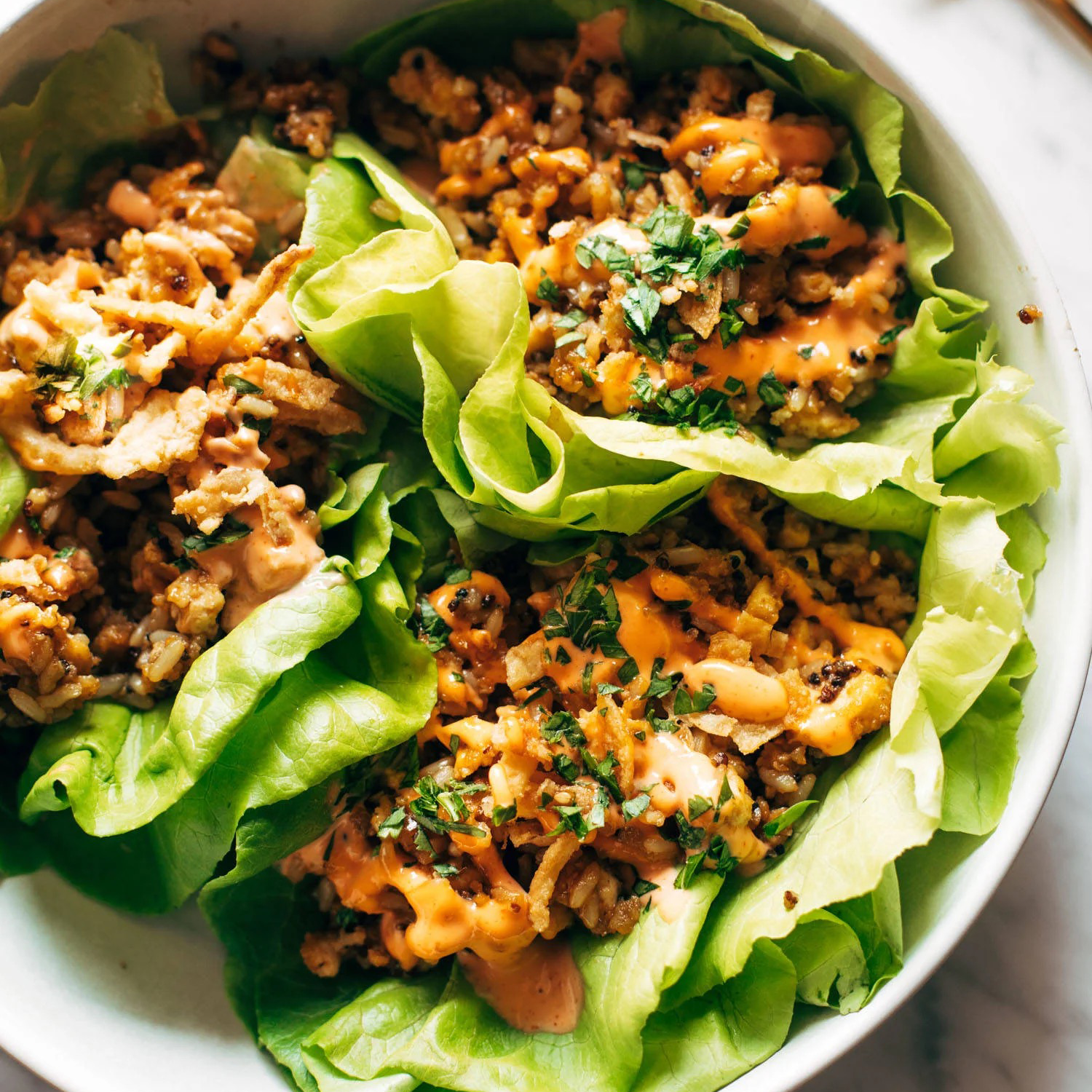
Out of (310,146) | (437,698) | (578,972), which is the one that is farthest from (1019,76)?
(578,972)

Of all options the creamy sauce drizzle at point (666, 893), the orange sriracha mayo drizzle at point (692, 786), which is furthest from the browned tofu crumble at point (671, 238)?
the creamy sauce drizzle at point (666, 893)

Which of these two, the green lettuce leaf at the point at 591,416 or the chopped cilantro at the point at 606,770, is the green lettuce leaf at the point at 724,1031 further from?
the green lettuce leaf at the point at 591,416

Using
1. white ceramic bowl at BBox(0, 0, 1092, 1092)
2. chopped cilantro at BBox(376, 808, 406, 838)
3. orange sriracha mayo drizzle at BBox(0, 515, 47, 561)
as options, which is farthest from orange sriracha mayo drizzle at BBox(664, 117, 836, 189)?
orange sriracha mayo drizzle at BBox(0, 515, 47, 561)

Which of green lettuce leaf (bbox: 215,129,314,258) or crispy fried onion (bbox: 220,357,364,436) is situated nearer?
crispy fried onion (bbox: 220,357,364,436)

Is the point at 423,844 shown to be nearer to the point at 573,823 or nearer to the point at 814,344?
the point at 573,823

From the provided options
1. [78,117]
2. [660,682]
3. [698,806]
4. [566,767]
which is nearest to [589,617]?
[660,682]

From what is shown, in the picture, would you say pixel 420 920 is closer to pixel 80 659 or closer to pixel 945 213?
pixel 80 659

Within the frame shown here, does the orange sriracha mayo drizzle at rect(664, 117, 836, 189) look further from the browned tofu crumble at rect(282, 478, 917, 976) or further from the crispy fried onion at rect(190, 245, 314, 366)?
the crispy fried onion at rect(190, 245, 314, 366)
